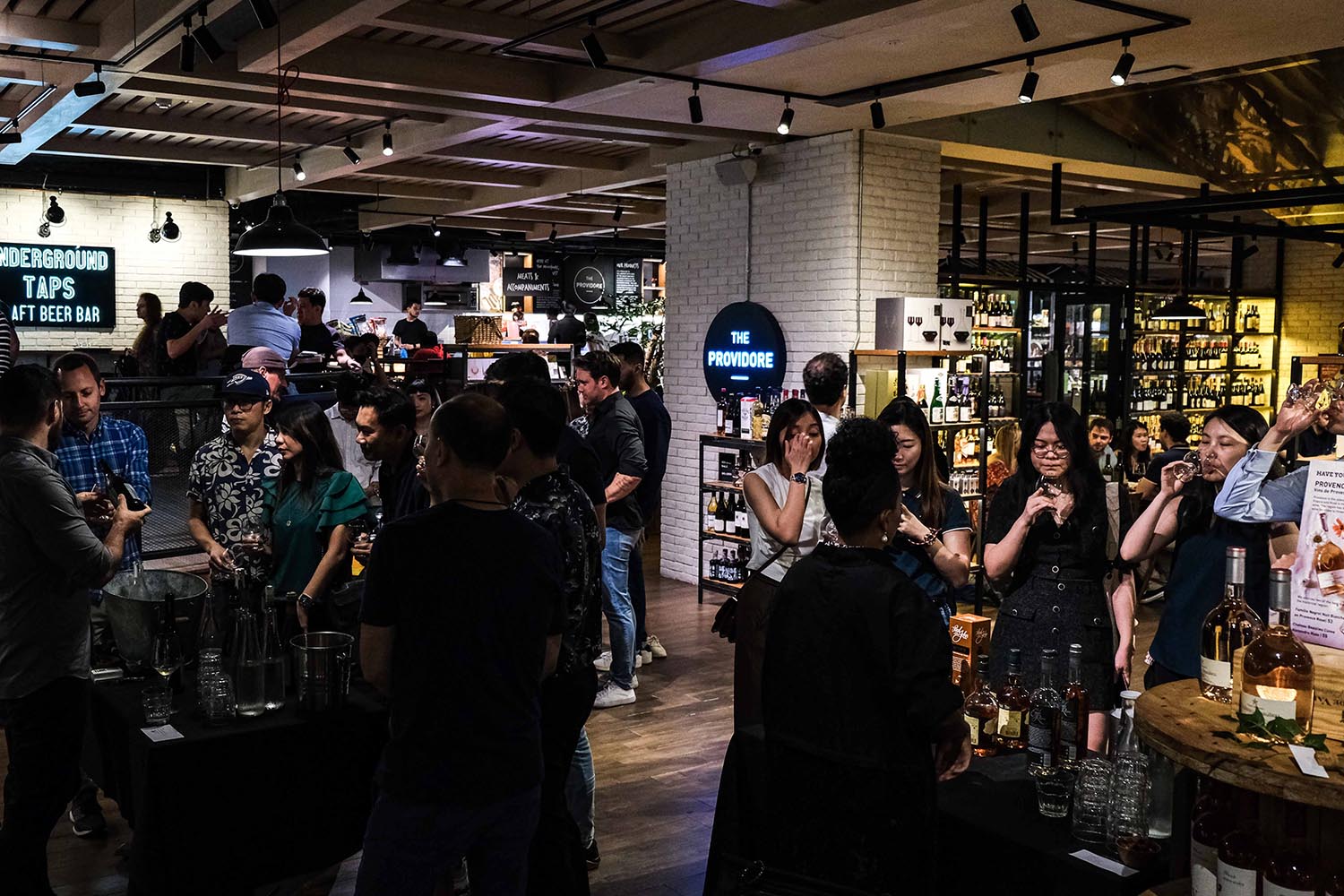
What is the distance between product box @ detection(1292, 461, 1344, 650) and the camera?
88.8 inches

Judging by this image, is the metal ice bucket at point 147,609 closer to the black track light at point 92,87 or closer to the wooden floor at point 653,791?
the wooden floor at point 653,791

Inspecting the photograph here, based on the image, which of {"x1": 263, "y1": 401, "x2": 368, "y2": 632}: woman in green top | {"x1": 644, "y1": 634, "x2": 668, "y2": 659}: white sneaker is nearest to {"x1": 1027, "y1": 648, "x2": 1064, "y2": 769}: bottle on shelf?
{"x1": 263, "y1": 401, "x2": 368, "y2": 632}: woman in green top

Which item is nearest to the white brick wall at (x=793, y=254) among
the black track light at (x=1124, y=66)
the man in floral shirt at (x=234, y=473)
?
the black track light at (x=1124, y=66)

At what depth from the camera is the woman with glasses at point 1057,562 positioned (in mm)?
3658

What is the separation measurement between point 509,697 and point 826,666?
2.22 feet

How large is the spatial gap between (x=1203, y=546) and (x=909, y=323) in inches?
176

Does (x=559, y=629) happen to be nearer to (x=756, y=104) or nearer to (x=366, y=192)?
(x=756, y=104)

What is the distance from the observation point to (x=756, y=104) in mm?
7293

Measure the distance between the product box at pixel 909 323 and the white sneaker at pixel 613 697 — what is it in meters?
3.13

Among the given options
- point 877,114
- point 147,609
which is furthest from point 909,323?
point 147,609

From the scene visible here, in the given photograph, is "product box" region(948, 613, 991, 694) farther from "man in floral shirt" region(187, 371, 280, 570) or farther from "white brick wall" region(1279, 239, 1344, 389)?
"white brick wall" region(1279, 239, 1344, 389)

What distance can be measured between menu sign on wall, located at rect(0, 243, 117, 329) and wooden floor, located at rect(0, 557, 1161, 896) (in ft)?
27.4

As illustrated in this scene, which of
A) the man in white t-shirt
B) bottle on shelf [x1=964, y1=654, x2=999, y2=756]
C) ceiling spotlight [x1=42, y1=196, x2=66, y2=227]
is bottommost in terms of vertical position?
bottle on shelf [x1=964, y1=654, x2=999, y2=756]

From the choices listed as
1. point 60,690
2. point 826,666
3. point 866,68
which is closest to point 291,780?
point 60,690
